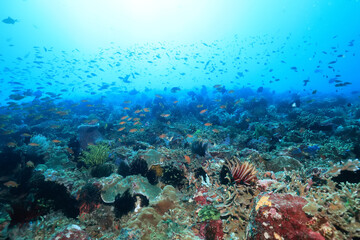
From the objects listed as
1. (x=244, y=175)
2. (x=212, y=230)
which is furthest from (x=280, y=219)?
(x=212, y=230)

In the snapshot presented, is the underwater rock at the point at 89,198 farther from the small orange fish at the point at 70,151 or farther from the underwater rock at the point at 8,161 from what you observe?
the underwater rock at the point at 8,161

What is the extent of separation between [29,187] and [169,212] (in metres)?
4.61

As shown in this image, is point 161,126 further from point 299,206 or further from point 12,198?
point 299,206

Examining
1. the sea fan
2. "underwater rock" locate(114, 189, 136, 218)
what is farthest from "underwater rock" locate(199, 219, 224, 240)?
"underwater rock" locate(114, 189, 136, 218)

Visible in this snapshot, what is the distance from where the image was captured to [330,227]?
2.13 meters

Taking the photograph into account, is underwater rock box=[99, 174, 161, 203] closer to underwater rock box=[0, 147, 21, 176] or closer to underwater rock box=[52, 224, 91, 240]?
underwater rock box=[52, 224, 91, 240]

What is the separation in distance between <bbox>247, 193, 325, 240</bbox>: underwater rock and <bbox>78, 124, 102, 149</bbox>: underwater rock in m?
11.8

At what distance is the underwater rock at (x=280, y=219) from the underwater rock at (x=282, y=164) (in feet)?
12.8

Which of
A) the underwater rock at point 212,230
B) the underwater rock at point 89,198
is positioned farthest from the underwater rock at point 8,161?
the underwater rock at point 212,230

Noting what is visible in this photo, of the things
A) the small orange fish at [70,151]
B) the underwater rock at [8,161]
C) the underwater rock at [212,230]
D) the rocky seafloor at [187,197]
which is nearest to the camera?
the rocky seafloor at [187,197]

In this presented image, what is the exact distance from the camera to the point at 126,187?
524 cm

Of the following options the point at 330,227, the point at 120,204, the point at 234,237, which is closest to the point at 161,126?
the point at 120,204

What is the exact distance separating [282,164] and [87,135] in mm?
12230

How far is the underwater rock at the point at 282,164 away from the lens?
5824 mm
